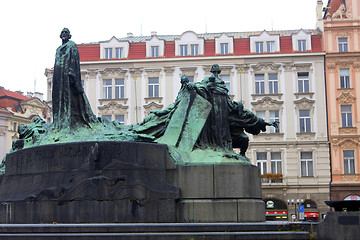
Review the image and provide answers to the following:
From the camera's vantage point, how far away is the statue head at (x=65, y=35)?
1488cm

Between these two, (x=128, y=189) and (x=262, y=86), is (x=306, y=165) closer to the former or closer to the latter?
(x=262, y=86)

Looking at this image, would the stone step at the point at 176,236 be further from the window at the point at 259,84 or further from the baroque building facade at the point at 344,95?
the window at the point at 259,84

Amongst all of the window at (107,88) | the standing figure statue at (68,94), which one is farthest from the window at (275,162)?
the standing figure statue at (68,94)

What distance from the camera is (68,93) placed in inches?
563

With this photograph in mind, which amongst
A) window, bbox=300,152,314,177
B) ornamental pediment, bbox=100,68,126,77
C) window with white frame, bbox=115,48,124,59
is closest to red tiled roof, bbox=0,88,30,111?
ornamental pediment, bbox=100,68,126,77

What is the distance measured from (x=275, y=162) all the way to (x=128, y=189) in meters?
29.5

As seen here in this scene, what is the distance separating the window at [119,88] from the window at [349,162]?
16967 mm

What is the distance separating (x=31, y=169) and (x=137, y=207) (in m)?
2.96

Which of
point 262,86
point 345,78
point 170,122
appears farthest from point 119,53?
point 170,122

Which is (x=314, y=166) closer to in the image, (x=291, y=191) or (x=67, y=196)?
(x=291, y=191)

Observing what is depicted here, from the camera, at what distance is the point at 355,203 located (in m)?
9.68

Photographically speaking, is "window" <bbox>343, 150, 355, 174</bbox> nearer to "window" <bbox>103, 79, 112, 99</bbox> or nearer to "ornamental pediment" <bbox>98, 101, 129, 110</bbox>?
"ornamental pediment" <bbox>98, 101, 129, 110</bbox>

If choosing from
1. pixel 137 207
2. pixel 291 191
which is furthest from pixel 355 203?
pixel 291 191

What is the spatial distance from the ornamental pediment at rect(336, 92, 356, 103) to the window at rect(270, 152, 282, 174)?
598cm
